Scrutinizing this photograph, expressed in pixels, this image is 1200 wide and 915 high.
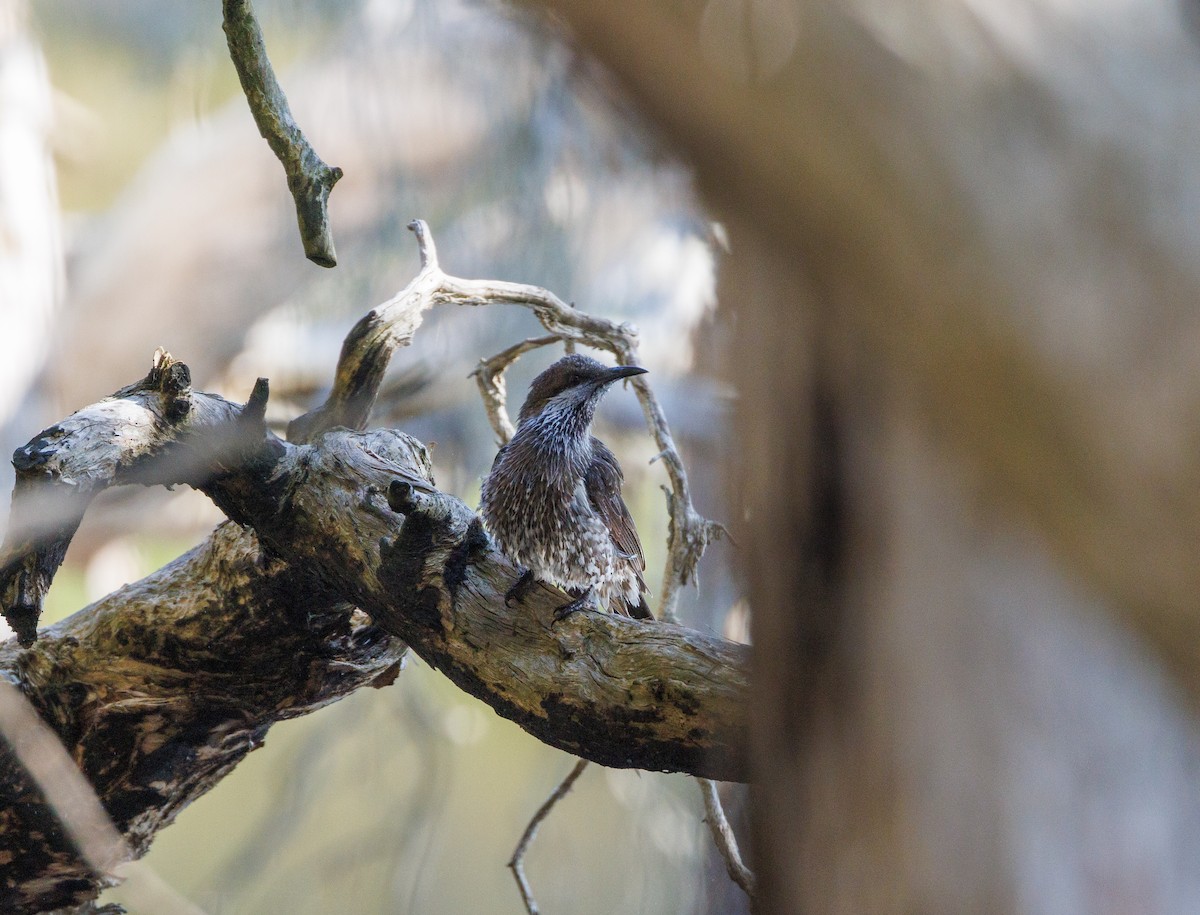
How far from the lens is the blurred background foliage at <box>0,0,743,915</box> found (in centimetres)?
218

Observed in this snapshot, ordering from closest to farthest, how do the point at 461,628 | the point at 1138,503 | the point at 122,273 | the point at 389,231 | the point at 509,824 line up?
the point at 1138,503
the point at 461,628
the point at 389,231
the point at 122,273
the point at 509,824

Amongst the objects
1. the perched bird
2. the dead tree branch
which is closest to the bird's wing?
the perched bird

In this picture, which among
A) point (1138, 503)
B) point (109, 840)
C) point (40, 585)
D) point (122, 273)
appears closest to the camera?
point (1138, 503)

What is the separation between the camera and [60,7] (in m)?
3.03

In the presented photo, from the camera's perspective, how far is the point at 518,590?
1.29 meters

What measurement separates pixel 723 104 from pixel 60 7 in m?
3.52

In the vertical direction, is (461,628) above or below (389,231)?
below

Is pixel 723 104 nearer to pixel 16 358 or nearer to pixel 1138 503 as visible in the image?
pixel 1138 503

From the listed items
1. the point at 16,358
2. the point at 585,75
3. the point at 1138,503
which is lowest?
the point at 1138,503

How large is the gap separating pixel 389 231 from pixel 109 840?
1.64 metres

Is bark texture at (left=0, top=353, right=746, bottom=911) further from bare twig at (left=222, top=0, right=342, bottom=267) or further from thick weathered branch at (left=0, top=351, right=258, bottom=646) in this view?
bare twig at (left=222, top=0, right=342, bottom=267)

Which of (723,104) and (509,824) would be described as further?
(509,824)

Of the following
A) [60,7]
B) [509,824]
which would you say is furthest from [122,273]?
[509,824]

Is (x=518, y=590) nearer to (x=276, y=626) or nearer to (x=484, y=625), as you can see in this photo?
(x=484, y=625)
